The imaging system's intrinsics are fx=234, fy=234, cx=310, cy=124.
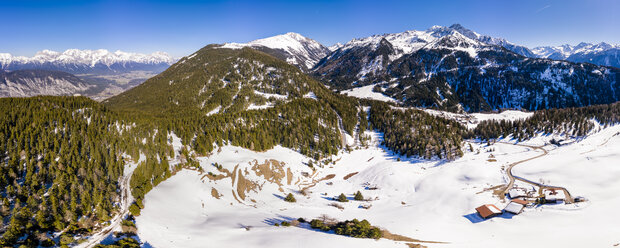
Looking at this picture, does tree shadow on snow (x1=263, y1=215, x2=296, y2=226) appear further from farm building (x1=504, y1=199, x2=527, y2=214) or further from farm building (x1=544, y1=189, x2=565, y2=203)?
farm building (x1=544, y1=189, x2=565, y2=203)

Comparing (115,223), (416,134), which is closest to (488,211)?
(416,134)

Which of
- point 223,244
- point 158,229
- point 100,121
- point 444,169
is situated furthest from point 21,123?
point 444,169

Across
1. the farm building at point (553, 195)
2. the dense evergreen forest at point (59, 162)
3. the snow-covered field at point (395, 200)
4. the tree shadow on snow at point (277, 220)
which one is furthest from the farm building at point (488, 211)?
the dense evergreen forest at point (59, 162)

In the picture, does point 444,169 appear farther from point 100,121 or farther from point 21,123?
point 21,123

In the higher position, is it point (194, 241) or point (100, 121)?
point (100, 121)

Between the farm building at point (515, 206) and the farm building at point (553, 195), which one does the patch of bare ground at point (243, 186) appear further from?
the farm building at point (553, 195)

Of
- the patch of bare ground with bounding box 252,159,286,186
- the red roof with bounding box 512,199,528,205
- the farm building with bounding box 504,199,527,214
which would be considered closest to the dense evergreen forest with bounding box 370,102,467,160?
the red roof with bounding box 512,199,528,205
